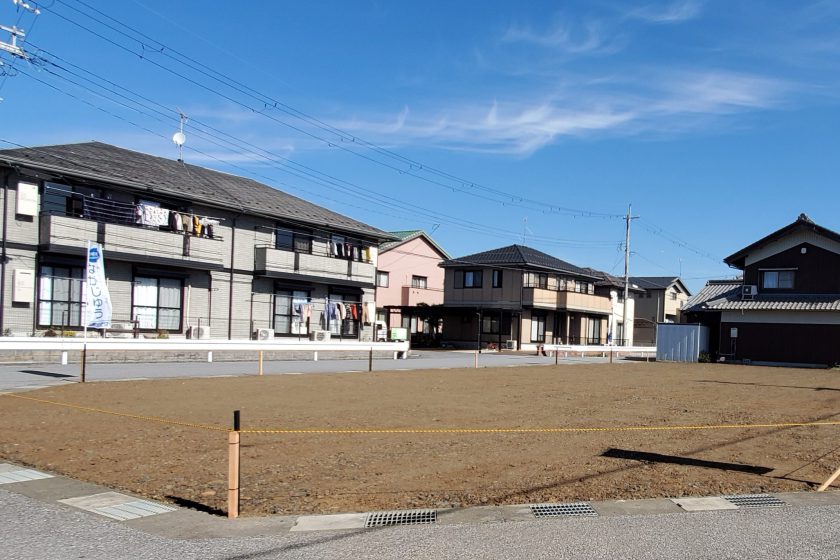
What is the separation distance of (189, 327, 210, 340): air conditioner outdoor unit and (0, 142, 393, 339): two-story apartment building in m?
0.04

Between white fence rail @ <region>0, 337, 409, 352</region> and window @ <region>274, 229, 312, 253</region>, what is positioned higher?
window @ <region>274, 229, 312, 253</region>

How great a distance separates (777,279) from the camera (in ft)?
127

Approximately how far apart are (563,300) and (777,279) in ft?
46.1


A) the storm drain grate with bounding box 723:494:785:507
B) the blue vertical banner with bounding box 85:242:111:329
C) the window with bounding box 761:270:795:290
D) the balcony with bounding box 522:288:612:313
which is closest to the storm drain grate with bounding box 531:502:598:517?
the storm drain grate with bounding box 723:494:785:507

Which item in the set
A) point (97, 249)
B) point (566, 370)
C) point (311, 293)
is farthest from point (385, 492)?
point (311, 293)

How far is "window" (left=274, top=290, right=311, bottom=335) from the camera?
104 ft

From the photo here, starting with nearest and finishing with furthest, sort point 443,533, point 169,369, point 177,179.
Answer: point 443,533
point 169,369
point 177,179

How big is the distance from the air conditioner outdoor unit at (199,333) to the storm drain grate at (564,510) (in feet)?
73.5

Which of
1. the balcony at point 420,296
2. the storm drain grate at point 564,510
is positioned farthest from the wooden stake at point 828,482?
the balcony at point 420,296

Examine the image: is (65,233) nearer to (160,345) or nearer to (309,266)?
(160,345)

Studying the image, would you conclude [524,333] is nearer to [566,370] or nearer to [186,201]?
[566,370]

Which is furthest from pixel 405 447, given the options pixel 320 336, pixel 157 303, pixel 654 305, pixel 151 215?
pixel 654 305

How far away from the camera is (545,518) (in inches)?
245

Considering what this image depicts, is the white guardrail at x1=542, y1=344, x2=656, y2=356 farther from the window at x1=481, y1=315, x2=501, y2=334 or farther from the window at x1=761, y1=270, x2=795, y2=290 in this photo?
the window at x1=761, y1=270, x2=795, y2=290
